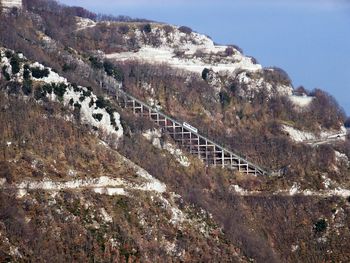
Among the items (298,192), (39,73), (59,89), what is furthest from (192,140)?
(39,73)

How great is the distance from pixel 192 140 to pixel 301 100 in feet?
55.6

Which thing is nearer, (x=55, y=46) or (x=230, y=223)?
(x=230, y=223)

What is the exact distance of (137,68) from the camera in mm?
125750

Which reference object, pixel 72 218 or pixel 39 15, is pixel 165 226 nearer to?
pixel 72 218

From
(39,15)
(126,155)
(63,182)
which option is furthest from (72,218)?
(39,15)

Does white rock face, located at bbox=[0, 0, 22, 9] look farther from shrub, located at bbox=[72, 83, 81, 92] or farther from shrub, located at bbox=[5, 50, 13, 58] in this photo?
shrub, located at bbox=[72, 83, 81, 92]

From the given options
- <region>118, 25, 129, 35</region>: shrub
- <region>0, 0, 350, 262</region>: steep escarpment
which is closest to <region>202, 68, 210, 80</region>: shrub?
<region>0, 0, 350, 262</region>: steep escarpment

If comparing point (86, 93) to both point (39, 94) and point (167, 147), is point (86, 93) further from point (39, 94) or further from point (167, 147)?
point (167, 147)

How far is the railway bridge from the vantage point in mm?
115438

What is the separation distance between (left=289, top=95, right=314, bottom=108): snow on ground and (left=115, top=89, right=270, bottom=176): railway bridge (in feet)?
48.0

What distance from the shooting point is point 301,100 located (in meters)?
129

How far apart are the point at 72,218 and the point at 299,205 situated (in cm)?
2491

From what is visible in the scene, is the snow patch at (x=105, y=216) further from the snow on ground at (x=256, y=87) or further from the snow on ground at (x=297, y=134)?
the snow on ground at (x=256, y=87)

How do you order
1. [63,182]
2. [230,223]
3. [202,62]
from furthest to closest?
[202,62] → [230,223] → [63,182]
